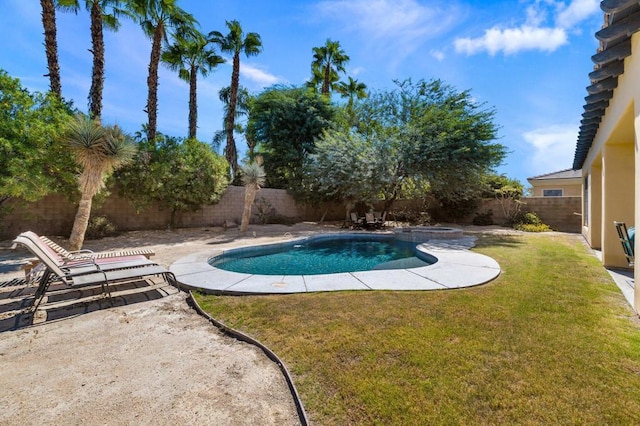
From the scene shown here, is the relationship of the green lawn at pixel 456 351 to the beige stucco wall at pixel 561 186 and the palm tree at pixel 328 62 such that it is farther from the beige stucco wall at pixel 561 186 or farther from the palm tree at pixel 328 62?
the beige stucco wall at pixel 561 186

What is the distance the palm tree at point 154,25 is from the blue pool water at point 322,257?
8.87 meters

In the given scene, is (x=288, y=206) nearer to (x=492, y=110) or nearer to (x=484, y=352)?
(x=492, y=110)

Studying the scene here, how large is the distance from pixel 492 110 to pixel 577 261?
8.79 m

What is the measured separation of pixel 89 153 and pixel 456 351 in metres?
9.85

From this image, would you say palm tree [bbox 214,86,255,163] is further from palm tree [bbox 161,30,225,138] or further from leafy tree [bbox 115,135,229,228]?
leafy tree [bbox 115,135,229,228]

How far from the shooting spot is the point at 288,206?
65.1 feet

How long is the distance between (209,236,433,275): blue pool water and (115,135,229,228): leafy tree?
574 cm

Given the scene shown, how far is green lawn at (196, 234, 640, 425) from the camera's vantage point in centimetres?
217

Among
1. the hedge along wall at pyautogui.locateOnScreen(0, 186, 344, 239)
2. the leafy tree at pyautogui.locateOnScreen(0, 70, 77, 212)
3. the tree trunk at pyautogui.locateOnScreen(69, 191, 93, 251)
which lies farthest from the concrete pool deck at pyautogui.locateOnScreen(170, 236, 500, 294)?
the hedge along wall at pyautogui.locateOnScreen(0, 186, 344, 239)

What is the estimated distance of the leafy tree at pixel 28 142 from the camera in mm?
6836

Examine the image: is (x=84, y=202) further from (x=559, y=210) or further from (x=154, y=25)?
(x=559, y=210)

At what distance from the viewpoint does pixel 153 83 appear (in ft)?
49.7

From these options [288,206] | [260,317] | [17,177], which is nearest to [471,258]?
[260,317]

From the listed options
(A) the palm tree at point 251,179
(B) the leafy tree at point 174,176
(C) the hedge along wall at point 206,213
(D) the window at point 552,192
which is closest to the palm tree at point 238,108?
(C) the hedge along wall at point 206,213
